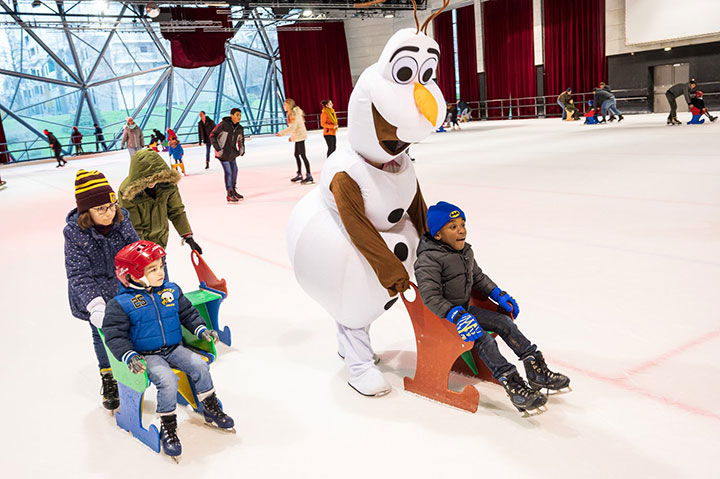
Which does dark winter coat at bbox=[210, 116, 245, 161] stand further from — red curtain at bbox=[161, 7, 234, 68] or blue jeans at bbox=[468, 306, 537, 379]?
red curtain at bbox=[161, 7, 234, 68]

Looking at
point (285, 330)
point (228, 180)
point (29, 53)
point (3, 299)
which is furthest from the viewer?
point (29, 53)

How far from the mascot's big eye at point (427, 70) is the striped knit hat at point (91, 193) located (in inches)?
51.7

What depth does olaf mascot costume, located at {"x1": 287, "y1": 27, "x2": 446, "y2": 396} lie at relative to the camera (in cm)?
235

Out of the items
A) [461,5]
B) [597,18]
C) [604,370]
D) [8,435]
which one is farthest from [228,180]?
[461,5]

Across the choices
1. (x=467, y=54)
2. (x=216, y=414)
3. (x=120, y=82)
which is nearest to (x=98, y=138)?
(x=120, y=82)

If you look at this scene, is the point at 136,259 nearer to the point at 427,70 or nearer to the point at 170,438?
the point at 170,438

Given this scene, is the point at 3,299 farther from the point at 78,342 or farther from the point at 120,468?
the point at 120,468

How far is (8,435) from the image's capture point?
249 centimetres

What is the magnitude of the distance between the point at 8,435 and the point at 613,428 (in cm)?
236

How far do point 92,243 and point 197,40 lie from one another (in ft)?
66.8

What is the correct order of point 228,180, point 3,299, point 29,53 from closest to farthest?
1. point 3,299
2. point 228,180
3. point 29,53

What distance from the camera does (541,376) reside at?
224cm

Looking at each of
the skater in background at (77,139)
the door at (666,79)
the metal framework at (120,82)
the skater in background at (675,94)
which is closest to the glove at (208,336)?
the skater in background at (675,94)

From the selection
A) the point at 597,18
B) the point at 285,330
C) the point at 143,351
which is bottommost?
the point at 285,330
